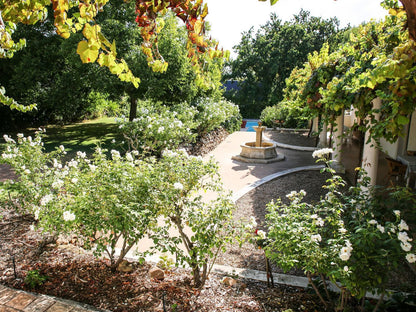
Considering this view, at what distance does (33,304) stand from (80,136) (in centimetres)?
1273

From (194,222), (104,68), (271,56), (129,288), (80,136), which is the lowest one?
(129,288)

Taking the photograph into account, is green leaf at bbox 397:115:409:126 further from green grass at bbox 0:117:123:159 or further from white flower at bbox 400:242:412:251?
green grass at bbox 0:117:123:159

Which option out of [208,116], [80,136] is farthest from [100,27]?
[80,136]

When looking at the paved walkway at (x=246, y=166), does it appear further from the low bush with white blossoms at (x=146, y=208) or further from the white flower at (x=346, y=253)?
the white flower at (x=346, y=253)

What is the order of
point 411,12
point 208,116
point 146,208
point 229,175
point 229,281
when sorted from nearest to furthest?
1. point 411,12
2. point 146,208
3. point 229,281
4. point 229,175
5. point 208,116

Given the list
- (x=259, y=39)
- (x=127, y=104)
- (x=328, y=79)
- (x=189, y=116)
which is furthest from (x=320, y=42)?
(x=328, y=79)

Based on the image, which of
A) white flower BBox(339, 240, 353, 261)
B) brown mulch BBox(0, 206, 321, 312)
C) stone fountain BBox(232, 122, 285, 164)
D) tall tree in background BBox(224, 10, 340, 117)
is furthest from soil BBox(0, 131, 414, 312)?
tall tree in background BBox(224, 10, 340, 117)

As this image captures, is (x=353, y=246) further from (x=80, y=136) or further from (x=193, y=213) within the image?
(x=80, y=136)

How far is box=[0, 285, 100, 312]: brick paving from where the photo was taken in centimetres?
310

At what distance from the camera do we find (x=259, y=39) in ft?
105

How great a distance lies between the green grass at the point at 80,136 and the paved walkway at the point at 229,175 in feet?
13.7

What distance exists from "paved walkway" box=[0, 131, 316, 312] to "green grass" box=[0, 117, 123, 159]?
13.7 ft

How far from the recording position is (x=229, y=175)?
975 cm

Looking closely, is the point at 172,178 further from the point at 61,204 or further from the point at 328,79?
the point at 328,79
